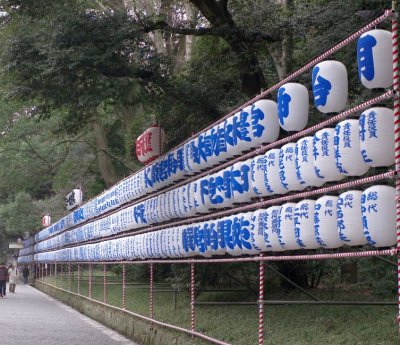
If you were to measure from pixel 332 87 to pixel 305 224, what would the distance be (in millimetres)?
1473

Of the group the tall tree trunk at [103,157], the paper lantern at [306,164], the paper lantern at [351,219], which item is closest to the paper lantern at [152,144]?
the paper lantern at [306,164]

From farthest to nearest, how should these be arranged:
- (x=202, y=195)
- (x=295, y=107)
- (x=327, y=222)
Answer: (x=202, y=195), (x=295, y=107), (x=327, y=222)

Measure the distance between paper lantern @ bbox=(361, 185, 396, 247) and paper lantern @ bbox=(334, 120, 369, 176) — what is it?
486 millimetres

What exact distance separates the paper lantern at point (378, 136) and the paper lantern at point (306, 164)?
Answer: 118 cm

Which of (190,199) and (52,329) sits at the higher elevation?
(190,199)

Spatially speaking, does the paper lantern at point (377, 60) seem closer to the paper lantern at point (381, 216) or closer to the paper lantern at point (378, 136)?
the paper lantern at point (378, 136)

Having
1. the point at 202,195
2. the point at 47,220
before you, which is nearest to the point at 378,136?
the point at 202,195

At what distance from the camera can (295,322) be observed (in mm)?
11000

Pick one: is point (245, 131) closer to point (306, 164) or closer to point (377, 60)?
point (306, 164)

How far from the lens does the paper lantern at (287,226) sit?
7.62 metres

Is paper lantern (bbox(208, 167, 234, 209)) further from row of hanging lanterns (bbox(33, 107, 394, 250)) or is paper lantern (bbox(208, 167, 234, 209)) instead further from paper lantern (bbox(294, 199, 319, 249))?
paper lantern (bbox(294, 199, 319, 249))

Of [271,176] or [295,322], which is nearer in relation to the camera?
[271,176]

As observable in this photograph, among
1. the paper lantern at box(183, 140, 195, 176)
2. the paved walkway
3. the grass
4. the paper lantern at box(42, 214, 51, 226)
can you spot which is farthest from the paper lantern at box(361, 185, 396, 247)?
the paper lantern at box(42, 214, 51, 226)

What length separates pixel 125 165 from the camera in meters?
31.3
